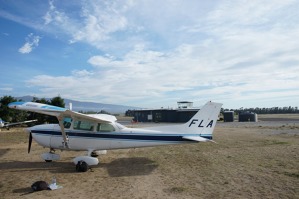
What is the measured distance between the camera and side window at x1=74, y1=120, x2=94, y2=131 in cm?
1207

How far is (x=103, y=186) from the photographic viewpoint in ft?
27.7

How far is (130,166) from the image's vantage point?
11.5 meters

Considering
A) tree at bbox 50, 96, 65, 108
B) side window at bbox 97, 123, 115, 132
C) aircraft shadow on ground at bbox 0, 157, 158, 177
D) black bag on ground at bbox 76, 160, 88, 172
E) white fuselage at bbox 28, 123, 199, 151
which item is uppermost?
tree at bbox 50, 96, 65, 108

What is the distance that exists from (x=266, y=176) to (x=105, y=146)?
660 cm

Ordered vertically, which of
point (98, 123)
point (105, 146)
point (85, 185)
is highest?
point (98, 123)

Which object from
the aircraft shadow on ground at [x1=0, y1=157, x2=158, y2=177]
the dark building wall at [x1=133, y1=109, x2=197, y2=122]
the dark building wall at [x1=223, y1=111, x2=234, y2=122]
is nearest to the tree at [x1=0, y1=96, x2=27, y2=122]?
the aircraft shadow on ground at [x1=0, y1=157, x2=158, y2=177]

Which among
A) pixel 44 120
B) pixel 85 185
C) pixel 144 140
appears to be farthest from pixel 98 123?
pixel 44 120

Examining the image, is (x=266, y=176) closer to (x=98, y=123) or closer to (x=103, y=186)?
(x=103, y=186)

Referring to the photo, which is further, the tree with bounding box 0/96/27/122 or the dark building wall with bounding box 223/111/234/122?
the dark building wall with bounding box 223/111/234/122

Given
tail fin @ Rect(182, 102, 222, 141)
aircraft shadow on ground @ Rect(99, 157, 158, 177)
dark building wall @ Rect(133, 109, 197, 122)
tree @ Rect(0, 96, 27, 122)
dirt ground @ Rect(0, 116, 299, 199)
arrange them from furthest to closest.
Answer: dark building wall @ Rect(133, 109, 197, 122), tree @ Rect(0, 96, 27, 122), tail fin @ Rect(182, 102, 222, 141), aircraft shadow on ground @ Rect(99, 157, 158, 177), dirt ground @ Rect(0, 116, 299, 199)

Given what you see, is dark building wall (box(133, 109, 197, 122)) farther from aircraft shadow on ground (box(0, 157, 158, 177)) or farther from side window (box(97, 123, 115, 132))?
side window (box(97, 123, 115, 132))

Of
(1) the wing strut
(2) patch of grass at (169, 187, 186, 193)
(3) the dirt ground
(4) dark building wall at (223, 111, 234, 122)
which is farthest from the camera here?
(4) dark building wall at (223, 111, 234, 122)

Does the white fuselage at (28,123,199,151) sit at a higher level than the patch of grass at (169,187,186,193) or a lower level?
higher

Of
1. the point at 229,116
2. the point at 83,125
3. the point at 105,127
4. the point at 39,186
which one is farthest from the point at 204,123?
the point at 229,116
